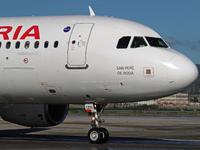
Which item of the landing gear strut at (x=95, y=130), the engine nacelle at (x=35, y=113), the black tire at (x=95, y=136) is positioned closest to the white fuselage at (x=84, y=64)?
the landing gear strut at (x=95, y=130)

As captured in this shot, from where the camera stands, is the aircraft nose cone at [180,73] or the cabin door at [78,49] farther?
the cabin door at [78,49]

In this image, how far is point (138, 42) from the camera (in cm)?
2002

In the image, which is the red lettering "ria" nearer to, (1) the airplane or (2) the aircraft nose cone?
(1) the airplane

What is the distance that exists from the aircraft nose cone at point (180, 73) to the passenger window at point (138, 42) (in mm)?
1559

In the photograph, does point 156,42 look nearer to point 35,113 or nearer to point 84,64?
point 84,64

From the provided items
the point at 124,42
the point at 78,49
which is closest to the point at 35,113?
the point at 78,49

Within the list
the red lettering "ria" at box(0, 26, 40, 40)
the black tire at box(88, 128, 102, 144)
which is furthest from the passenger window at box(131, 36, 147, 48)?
the red lettering "ria" at box(0, 26, 40, 40)

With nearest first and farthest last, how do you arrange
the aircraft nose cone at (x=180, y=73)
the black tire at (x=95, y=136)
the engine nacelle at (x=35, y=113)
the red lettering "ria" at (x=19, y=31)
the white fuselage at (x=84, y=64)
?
the aircraft nose cone at (x=180, y=73) → the white fuselage at (x=84, y=64) → the black tire at (x=95, y=136) → the red lettering "ria" at (x=19, y=31) → the engine nacelle at (x=35, y=113)

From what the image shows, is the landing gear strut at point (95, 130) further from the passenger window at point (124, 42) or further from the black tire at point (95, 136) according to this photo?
the passenger window at point (124, 42)

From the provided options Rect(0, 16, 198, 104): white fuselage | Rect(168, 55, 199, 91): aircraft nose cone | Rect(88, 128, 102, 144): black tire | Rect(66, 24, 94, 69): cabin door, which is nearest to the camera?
Rect(168, 55, 199, 91): aircraft nose cone

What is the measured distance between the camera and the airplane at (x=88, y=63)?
19.3 meters

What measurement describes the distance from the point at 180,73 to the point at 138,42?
2381 millimetres

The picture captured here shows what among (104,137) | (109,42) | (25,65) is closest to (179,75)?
(109,42)

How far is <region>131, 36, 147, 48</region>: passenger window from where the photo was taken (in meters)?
19.9
